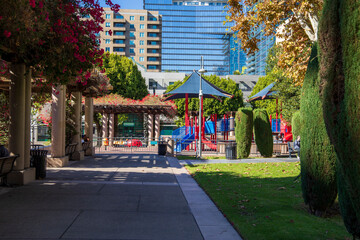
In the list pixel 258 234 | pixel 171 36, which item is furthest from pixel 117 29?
pixel 258 234

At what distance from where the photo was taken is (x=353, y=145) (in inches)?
116

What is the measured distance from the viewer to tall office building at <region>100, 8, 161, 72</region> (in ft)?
292

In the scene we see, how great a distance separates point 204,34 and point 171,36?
17.6 m

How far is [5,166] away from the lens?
8.12 m

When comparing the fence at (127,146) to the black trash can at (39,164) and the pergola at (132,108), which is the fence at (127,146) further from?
the black trash can at (39,164)

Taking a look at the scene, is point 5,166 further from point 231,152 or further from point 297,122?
point 231,152

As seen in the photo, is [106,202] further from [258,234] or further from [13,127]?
[13,127]

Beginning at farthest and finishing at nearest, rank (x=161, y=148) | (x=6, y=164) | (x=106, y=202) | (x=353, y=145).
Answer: (x=161, y=148) → (x=6, y=164) → (x=106, y=202) → (x=353, y=145)

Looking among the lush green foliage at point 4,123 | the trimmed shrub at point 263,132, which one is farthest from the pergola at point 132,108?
the lush green foliage at point 4,123

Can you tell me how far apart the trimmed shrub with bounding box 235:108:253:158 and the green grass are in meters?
7.55

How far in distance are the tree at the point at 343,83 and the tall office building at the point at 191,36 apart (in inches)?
5964

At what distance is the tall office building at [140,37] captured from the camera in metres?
89.1

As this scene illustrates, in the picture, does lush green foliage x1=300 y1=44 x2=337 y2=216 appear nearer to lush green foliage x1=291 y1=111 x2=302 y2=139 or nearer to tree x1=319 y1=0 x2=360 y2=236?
lush green foliage x1=291 y1=111 x2=302 y2=139

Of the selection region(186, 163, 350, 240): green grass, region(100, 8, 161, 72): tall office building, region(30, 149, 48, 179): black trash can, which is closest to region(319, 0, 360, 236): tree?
region(186, 163, 350, 240): green grass
